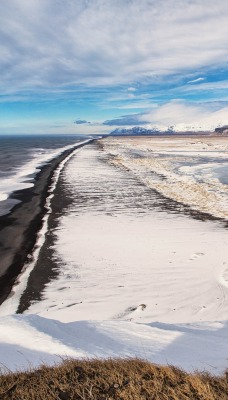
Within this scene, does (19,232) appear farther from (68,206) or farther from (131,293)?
(131,293)

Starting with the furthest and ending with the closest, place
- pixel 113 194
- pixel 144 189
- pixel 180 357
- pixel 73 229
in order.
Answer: pixel 144 189 → pixel 113 194 → pixel 73 229 → pixel 180 357

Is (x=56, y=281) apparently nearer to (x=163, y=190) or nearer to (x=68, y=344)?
(x=68, y=344)

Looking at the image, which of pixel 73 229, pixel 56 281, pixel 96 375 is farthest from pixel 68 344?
pixel 73 229

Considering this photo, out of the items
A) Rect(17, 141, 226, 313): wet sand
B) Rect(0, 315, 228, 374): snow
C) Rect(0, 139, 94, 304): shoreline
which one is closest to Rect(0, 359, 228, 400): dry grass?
Rect(0, 315, 228, 374): snow

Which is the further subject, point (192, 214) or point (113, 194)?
point (113, 194)

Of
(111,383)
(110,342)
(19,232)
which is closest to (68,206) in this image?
(19,232)

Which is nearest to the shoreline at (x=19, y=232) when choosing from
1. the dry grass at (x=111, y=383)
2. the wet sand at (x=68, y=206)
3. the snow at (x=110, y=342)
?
the wet sand at (x=68, y=206)

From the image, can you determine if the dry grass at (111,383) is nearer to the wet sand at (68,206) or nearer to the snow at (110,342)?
the snow at (110,342)
